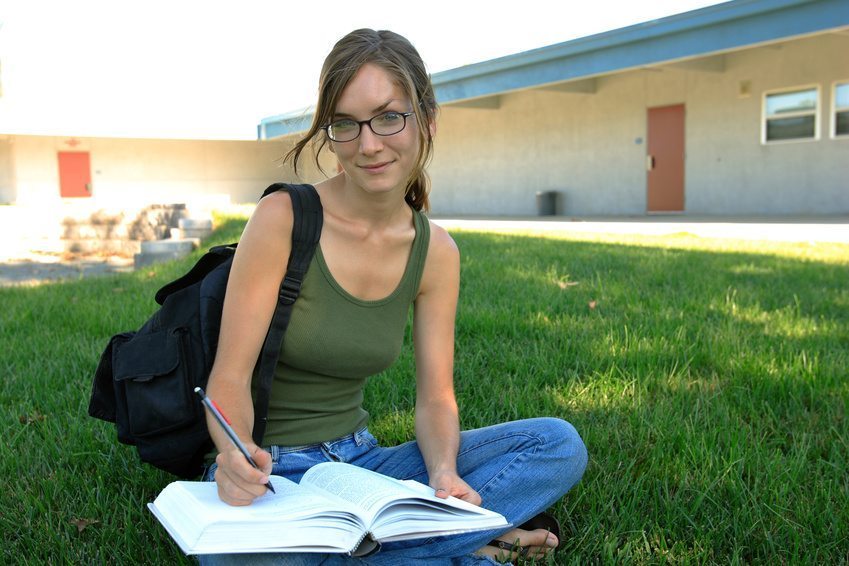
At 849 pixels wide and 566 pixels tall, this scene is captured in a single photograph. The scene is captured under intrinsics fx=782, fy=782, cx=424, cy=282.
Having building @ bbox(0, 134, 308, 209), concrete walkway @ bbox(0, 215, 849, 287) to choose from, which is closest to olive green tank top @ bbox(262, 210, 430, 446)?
concrete walkway @ bbox(0, 215, 849, 287)

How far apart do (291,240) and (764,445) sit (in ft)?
5.89

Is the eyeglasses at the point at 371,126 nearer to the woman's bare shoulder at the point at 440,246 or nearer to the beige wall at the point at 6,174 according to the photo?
the woman's bare shoulder at the point at 440,246

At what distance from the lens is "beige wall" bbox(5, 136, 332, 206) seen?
2908 centimetres

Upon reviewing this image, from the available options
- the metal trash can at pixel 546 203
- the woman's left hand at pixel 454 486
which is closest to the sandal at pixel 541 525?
the woman's left hand at pixel 454 486

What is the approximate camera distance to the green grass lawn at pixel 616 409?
83.5 inches

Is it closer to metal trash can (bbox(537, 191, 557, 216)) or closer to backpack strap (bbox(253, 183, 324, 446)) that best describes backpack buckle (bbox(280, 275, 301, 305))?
backpack strap (bbox(253, 183, 324, 446))

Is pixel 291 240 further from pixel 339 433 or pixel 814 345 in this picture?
pixel 814 345

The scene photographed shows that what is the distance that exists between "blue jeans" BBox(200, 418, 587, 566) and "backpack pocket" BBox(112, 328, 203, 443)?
202 millimetres

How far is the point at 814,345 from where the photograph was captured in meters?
3.96

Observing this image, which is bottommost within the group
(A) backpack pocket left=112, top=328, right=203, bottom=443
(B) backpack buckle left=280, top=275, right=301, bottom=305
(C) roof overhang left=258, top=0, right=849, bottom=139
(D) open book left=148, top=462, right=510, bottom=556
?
(D) open book left=148, top=462, right=510, bottom=556

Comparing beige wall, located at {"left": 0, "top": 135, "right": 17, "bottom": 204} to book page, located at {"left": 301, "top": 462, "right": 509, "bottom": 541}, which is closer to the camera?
book page, located at {"left": 301, "top": 462, "right": 509, "bottom": 541}

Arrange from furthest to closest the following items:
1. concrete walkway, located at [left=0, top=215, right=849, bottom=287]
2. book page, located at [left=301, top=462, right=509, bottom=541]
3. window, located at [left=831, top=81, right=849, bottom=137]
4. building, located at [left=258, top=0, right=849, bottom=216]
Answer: window, located at [left=831, top=81, right=849, bottom=137]
building, located at [left=258, top=0, right=849, bottom=216]
concrete walkway, located at [left=0, top=215, right=849, bottom=287]
book page, located at [left=301, top=462, right=509, bottom=541]

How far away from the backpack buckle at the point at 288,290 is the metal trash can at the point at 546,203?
1818cm

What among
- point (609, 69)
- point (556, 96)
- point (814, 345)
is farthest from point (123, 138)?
point (814, 345)
